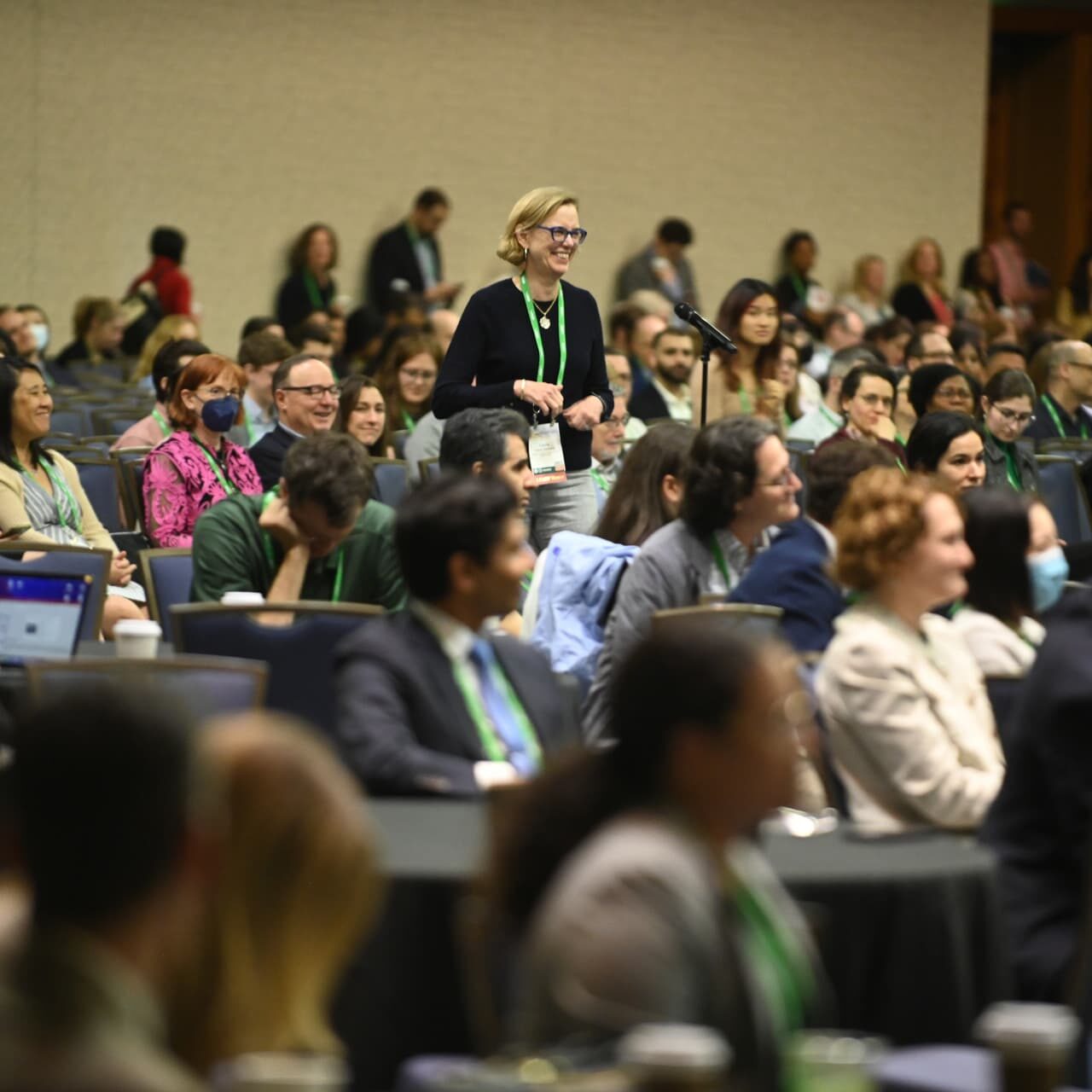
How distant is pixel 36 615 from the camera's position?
4.08 m

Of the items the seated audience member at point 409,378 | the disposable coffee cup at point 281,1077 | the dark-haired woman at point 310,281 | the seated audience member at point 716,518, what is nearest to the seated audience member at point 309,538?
the seated audience member at point 716,518

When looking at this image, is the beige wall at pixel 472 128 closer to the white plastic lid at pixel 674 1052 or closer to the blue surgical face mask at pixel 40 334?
the blue surgical face mask at pixel 40 334

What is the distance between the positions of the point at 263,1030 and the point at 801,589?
2548mm

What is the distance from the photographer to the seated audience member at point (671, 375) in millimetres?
9445

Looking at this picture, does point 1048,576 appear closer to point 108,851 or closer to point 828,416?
point 108,851

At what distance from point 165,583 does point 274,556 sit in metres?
0.34

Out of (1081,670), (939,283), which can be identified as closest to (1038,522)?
(1081,670)

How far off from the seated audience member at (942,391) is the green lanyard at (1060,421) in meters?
1.76

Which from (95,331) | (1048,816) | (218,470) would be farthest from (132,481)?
(95,331)

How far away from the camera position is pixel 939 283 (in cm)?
1554

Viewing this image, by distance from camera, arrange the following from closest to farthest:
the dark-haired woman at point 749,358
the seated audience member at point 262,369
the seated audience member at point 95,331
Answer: the dark-haired woman at point 749,358 → the seated audience member at point 262,369 → the seated audience member at point 95,331

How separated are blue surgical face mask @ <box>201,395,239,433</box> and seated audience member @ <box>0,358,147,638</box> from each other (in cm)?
42

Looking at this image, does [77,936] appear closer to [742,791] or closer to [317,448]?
[742,791]

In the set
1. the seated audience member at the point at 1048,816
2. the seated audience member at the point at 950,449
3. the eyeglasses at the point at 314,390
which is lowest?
the seated audience member at the point at 1048,816
